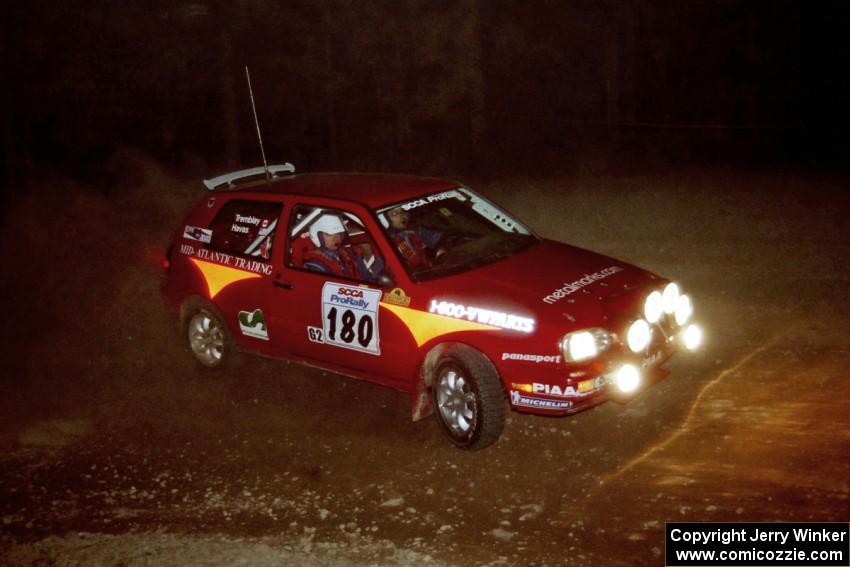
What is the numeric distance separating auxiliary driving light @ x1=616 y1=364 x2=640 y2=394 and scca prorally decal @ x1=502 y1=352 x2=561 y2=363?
433 millimetres

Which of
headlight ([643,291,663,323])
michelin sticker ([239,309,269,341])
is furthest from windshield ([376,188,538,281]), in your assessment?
michelin sticker ([239,309,269,341])

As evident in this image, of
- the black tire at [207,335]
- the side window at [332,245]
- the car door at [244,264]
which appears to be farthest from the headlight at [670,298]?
the black tire at [207,335]

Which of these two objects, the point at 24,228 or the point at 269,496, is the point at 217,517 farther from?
the point at 24,228

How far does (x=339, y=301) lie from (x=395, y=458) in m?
1.20

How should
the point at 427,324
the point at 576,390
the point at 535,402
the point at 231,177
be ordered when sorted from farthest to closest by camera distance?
the point at 231,177
the point at 427,324
the point at 535,402
the point at 576,390

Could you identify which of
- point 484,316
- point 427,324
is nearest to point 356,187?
point 427,324

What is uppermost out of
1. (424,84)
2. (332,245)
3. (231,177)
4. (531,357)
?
(424,84)

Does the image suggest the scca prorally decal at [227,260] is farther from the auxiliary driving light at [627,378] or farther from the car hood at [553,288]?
the auxiliary driving light at [627,378]

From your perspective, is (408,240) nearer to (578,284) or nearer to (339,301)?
(339,301)

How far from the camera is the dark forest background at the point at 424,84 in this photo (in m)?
18.8

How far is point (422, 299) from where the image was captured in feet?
19.3

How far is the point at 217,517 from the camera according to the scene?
5262 millimetres

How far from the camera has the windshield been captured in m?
6.29

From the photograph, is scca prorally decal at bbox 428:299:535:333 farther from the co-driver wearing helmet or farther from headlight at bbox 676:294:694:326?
headlight at bbox 676:294:694:326
